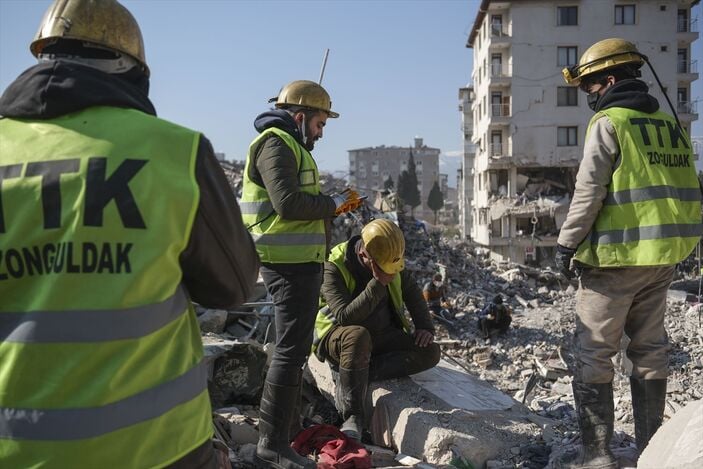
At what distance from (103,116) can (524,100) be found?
36.7 metres

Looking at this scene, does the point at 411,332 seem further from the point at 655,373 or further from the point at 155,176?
the point at 155,176

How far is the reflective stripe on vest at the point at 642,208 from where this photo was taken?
320 centimetres

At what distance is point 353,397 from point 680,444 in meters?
2.10

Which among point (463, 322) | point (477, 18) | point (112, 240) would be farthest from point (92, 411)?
point (477, 18)

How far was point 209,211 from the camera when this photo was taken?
163cm

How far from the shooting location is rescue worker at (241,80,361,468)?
3.26 metres

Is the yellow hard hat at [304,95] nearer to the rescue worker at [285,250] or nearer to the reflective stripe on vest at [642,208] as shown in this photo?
the rescue worker at [285,250]

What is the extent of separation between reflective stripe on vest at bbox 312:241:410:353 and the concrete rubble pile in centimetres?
44

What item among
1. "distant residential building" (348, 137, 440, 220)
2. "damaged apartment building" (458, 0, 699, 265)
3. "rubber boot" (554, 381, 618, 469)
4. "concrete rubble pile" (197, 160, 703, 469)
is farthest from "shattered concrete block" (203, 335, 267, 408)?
"distant residential building" (348, 137, 440, 220)

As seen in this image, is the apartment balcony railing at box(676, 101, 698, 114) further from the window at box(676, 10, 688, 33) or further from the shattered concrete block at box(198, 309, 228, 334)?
the shattered concrete block at box(198, 309, 228, 334)

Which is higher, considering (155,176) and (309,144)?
(309,144)

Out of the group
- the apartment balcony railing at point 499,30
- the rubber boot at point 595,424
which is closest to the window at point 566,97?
the apartment balcony railing at point 499,30

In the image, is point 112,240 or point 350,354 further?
point 350,354

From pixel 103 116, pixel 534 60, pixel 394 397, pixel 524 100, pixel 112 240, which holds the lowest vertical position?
pixel 394 397
